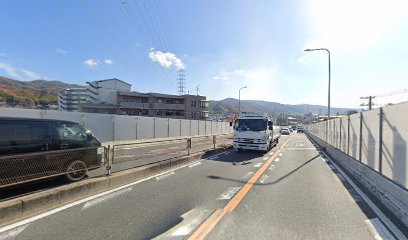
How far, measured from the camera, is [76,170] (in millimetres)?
8234

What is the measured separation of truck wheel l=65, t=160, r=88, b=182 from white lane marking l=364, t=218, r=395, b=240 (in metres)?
6.93

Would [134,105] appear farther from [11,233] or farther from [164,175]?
[11,233]

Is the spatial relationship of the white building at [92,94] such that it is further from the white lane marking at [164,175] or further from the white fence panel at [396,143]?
the white fence panel at [396,143]

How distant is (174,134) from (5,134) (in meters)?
31.9

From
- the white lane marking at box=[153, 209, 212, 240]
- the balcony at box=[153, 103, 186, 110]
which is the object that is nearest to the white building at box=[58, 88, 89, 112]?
the balcony at box=[153, 103, 186, 110]

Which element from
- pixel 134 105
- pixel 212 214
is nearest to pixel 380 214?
pixel 212 214

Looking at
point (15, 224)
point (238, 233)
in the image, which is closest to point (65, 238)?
point (15, 224)

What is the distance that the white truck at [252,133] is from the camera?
19.4m

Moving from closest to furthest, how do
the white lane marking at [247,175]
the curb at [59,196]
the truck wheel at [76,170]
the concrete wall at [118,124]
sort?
1. the curb at [59,196]
2. the truck wheel at [76,170]
3. the white lane marking at [247,175]
4. the concrete wall at [118,124]

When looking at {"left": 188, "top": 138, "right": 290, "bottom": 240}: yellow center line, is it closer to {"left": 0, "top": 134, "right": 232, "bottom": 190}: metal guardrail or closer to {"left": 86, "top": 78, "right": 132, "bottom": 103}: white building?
{"left": 0, "top": 134, "right": 232, "bottom": 190}: metal guardrail

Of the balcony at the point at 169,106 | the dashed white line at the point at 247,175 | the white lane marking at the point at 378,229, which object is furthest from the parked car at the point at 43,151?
the balcony at the point at 169,106

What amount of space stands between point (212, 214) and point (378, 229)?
2915 mm

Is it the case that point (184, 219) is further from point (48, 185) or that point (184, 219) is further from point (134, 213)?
point (48, 185)

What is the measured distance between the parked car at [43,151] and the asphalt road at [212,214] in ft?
4.62
